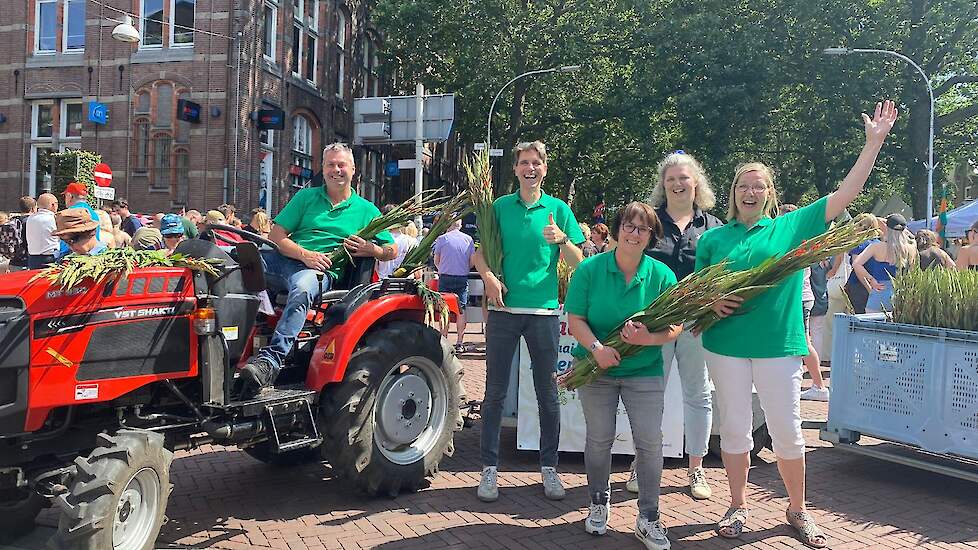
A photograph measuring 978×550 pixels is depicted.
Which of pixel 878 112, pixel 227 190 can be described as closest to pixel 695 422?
pixel 878 112

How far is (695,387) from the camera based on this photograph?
15.4ft

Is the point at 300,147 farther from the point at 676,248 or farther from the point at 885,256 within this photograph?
the point at 676,248

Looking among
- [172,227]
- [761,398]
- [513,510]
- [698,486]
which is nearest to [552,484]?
[513,510]

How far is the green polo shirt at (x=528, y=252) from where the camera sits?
181 inches

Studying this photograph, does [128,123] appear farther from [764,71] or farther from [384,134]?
[764,71]

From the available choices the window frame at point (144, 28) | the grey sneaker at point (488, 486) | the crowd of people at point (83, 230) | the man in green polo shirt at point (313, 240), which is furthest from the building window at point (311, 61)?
the grey sneaker at point (488, 486)

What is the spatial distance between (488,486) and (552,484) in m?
0.39

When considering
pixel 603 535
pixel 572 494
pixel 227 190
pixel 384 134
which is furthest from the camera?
pixel 227 190

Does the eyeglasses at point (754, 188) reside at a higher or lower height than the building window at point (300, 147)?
lower

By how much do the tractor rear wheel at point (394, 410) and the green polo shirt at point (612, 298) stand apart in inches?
49.1

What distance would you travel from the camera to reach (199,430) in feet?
12.7

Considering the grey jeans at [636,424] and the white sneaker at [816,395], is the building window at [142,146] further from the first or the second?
the grey jeans at [636,424]

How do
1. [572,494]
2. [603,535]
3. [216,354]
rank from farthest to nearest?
[572,494], [603,535], [216,354]

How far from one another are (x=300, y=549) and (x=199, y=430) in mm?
768
